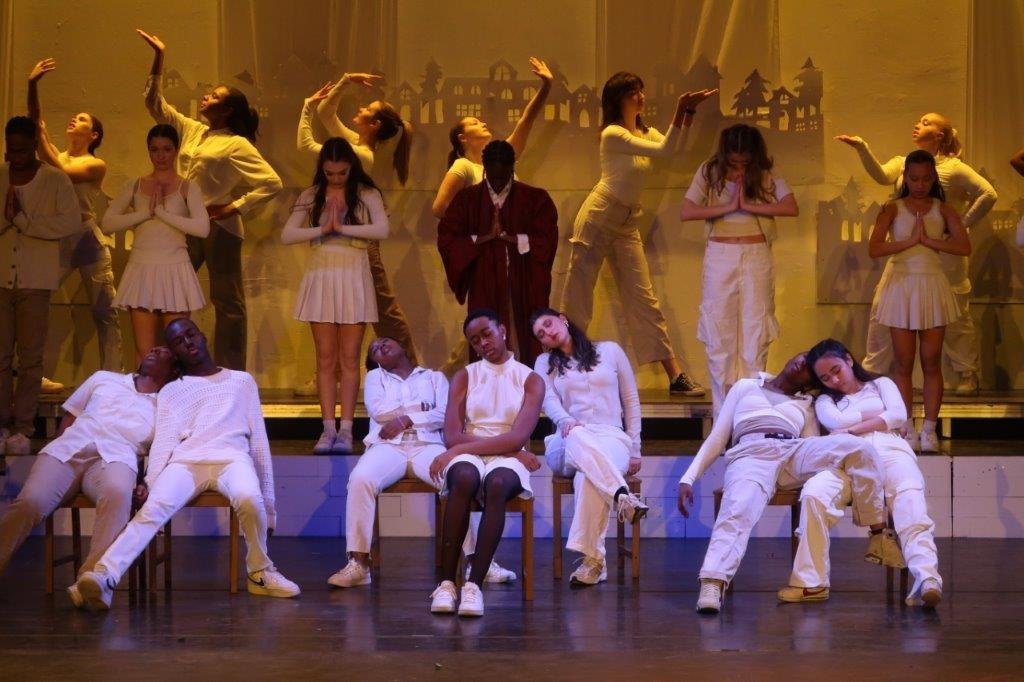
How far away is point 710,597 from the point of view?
5113 millimetres

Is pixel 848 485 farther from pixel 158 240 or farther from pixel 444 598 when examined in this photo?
pixel 158 240

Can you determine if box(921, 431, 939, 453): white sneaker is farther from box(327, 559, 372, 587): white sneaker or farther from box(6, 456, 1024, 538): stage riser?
box(327, 559, 372, 587): white sneaker

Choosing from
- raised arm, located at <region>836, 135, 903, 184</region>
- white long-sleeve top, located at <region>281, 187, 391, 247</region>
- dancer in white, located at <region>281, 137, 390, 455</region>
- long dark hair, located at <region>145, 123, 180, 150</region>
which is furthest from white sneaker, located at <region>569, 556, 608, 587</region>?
raised arm, located at <region>836, 135, 903, 184</region>

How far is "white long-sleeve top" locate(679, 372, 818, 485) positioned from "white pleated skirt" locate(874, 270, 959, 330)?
4.63 ft

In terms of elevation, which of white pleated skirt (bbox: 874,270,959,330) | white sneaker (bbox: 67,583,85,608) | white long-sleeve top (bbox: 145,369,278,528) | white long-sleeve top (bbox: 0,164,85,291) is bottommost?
white sneaker (bbox: 67,583,85,608)

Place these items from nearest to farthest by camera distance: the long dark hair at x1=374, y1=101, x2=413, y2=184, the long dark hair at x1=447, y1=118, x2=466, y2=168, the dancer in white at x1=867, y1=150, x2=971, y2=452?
the dancer in white at x1=867, y1=150, x2=971, y2=452 < the long dark hair at x1=447, y1=118, x2=466, y2=168 < the long dark hair at x1=374, y1=101, x2=413, y2=184

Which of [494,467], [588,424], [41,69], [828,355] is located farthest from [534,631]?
[41,69]

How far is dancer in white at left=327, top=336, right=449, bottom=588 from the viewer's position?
5637 millimetres

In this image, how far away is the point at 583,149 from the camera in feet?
28.6

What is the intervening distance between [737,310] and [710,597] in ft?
6.50

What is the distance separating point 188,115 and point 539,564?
13.0ft

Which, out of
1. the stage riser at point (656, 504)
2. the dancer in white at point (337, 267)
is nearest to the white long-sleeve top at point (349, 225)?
the dancer in white at point (337, 267)

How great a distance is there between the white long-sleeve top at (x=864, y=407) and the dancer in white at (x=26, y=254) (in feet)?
12.0

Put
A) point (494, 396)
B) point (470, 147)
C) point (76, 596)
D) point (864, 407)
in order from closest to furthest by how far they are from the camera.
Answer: point (76, 596), point (864, 407), point (494, 396), point (470, 147)
